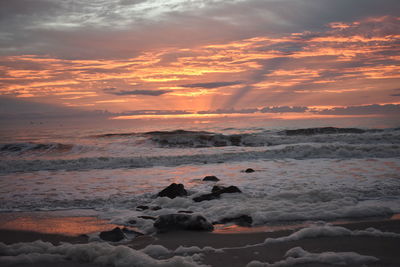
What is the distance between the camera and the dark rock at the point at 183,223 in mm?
5605

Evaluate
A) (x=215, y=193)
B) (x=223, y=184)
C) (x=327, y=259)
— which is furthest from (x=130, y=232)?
(x=223, y=184)

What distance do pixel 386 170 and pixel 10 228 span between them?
1167 cm

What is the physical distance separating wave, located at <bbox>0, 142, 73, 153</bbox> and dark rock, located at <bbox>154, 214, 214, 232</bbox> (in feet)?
68.3

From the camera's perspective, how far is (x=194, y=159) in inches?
714

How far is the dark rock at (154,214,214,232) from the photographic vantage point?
5605 mm

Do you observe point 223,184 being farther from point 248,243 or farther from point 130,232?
point 248,243

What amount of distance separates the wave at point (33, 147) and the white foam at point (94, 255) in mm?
21323

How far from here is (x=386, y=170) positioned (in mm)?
11891

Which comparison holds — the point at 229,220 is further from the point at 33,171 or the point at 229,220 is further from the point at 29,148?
the point at 29,148

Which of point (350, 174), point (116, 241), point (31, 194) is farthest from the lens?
point (350, 174)

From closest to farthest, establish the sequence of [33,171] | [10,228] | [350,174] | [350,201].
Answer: [10,228]
[350,201]
[350,174]
[33,171]

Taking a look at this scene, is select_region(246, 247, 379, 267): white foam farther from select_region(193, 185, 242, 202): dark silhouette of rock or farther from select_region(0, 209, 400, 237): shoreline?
select_region(193, 185, 242, 202): dark silhouette of rock

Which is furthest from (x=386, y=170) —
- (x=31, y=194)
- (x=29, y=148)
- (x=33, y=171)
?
(x=29, y=148)

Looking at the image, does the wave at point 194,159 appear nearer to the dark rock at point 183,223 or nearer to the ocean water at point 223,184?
the ocean water at point 223,184
